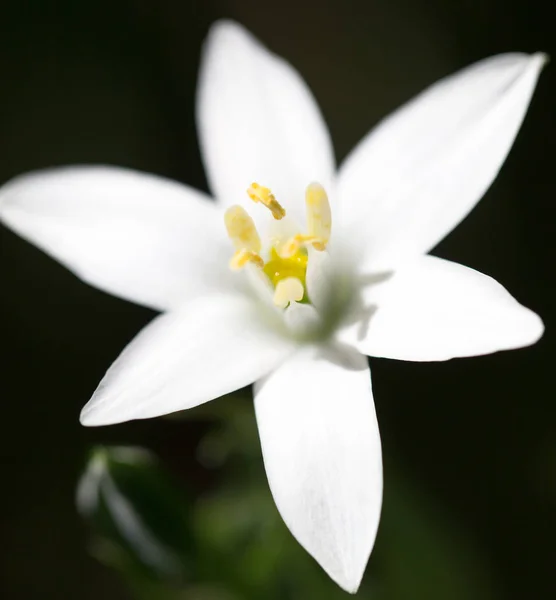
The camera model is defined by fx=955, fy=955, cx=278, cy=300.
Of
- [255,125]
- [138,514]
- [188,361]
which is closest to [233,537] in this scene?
[138,514]

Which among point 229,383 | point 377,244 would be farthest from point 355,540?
point 377,244

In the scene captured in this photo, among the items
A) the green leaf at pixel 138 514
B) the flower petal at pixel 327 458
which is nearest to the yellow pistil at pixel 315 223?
the flower petal at pixel 327 458

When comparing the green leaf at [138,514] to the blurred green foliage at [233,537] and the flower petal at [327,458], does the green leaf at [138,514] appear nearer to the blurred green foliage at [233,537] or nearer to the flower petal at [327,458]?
the blurred green foliage at [233,537]

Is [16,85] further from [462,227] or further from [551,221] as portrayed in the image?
[551,221]

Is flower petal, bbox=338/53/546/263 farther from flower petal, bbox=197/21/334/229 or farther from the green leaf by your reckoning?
the green leaf

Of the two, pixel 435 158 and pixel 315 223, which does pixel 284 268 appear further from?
pixel 435 158

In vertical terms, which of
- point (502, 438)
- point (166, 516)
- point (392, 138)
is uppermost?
point (392, 138)

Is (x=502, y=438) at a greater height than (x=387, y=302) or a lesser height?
lesser

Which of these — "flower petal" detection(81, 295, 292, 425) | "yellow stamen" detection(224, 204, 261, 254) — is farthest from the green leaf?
"yellow stamen" detection(224, 204, 261, 254)

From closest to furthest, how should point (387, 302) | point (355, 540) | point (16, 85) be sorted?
point (355, 540), point (387, 302), point (16, 85)
